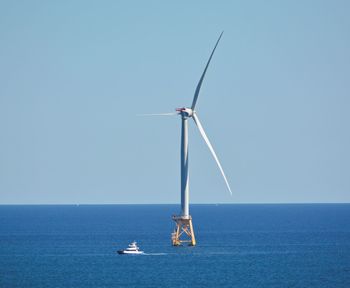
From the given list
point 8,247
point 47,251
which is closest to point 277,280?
point 47,251

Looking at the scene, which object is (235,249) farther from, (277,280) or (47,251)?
(277,280)

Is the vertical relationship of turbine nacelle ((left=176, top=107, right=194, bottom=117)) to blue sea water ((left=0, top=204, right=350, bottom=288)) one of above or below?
above

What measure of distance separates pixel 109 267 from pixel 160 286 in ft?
67.5

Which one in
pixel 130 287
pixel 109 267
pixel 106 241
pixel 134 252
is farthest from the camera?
pixel 106 241

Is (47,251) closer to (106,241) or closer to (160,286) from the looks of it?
(106,241)

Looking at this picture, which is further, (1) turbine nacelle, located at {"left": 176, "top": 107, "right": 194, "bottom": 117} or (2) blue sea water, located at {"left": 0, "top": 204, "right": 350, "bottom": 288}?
(1) turbine nacelle, located at {"left": 176, "top": 107, "right": 194, "bottom": 117}

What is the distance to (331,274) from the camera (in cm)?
13250

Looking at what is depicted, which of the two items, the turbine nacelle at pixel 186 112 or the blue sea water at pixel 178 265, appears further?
the turbine nacelle at pixel 186 112

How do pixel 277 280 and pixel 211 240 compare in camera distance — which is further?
pixel 211 240

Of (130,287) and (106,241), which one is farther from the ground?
(106,241)

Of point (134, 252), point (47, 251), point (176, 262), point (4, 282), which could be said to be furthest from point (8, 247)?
point (4, 282)

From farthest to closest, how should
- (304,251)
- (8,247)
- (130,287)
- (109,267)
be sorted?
(8,247) < (304,251) < (109,267) < (130,287)

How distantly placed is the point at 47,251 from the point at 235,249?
102 feet

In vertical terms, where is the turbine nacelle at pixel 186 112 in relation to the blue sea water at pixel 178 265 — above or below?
above
